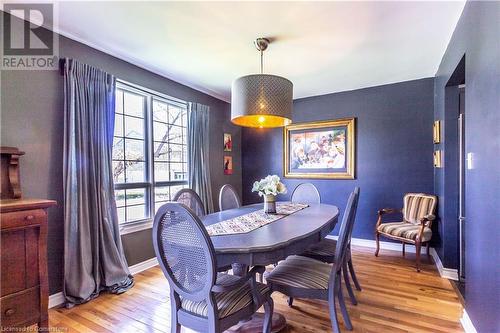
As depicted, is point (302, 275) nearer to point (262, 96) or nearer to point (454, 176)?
point (262, 96)

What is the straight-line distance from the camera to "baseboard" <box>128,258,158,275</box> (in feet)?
10.2

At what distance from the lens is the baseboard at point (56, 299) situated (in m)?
2.31

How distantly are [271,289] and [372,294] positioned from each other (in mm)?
1310

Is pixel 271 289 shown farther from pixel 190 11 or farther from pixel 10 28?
pixel 10 28

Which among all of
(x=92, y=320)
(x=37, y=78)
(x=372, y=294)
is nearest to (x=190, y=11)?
(x=37, y=78)

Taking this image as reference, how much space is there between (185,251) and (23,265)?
1294 mm

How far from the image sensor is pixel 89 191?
2.57 metres

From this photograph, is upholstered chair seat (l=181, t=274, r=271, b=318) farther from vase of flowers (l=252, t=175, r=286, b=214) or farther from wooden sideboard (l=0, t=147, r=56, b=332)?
wooden sideboard (l=0, t=147, r=56, b=332)

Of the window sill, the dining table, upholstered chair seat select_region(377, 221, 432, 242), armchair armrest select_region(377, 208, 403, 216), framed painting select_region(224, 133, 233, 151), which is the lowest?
upholstered chair seat select_region(377, 221, 432, 242)

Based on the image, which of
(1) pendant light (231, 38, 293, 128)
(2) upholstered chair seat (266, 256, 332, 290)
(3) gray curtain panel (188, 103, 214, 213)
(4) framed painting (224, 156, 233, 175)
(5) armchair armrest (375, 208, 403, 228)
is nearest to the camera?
(2) upholstered chair seat (266, 256, 332, 290)

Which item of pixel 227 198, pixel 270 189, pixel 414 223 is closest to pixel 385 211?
pixel 414 223

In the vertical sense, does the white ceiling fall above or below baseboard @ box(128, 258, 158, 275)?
above

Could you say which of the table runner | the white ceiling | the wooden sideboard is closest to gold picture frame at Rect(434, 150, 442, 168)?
the white ceiling

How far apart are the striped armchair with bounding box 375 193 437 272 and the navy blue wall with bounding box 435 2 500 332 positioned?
1192 mm
